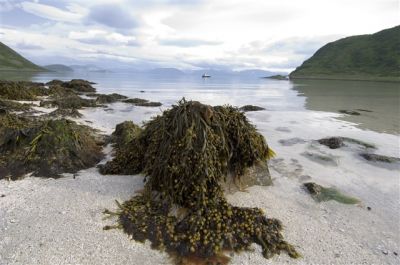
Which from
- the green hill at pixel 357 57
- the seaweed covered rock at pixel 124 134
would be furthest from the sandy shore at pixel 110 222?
the green hill at pixel 357 57

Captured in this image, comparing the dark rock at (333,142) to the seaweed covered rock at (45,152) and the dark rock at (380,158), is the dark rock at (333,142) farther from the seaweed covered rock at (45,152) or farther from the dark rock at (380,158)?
the seaweed covered rock at (45,152)

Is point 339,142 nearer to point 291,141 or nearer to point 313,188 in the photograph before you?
point 291,141

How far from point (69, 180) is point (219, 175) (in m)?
2.77

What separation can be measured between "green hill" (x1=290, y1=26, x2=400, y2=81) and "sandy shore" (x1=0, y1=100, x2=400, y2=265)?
102449mm

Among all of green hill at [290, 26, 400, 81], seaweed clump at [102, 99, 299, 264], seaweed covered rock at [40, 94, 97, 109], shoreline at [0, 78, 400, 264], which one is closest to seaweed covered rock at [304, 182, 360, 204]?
shoreline at [0, 78, 400, 264]

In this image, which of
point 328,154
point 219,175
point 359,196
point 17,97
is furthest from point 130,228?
point 17,97

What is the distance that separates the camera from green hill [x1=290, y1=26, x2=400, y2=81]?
10588cm

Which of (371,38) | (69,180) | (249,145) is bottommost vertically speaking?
(69,180)

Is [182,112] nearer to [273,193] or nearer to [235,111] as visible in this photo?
[235,111]

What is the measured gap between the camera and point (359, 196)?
5.55m

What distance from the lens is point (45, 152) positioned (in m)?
6.00

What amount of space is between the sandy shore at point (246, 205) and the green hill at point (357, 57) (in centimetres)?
10245

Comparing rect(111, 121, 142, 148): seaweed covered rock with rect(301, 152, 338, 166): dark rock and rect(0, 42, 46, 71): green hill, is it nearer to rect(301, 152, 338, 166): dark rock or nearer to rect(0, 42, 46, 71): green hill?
rect(301, 152, 338, 166): dark rock

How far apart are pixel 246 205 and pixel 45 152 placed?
13.5ft
